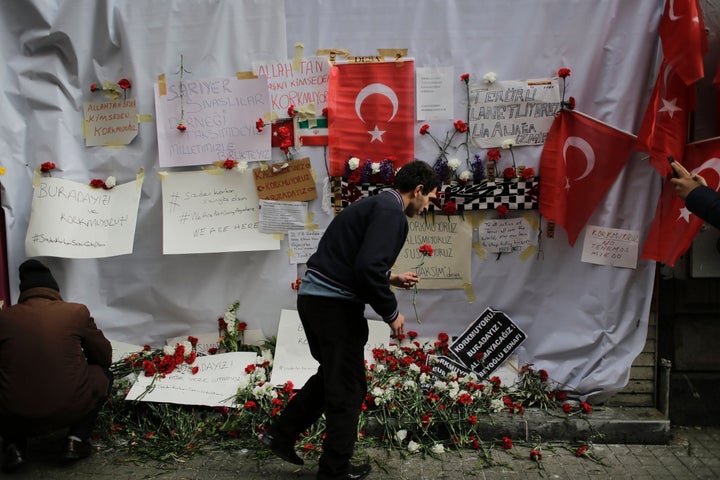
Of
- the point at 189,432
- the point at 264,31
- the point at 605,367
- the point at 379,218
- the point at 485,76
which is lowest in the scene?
the point at 189,432

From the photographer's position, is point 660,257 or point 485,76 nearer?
point 660,257

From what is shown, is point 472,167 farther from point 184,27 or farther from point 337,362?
point 184,27

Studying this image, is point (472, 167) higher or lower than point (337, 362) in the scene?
higher

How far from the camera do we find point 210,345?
4.40m

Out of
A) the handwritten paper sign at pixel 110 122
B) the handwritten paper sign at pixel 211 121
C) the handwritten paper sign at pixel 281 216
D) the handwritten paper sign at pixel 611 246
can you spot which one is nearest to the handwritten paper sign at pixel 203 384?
the handwritten paper sign at pixel 281 216

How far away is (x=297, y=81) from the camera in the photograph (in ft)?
13.7

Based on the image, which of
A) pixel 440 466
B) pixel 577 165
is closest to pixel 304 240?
pixel 440 466

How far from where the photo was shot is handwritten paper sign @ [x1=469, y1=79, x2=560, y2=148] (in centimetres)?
400

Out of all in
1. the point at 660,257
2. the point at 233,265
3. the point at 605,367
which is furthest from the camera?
the point at 233,265

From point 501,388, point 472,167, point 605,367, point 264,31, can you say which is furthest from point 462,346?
point 264,31

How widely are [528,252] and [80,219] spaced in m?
3.25

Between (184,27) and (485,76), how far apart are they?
7.11 ft

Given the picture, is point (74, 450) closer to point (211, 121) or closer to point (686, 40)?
point (211, 121)

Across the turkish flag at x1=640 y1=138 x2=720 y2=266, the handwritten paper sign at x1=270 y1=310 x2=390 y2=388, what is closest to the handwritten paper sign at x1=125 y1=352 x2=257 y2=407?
the handwritten paper sign at x1=270 y1=310 x2=390 y2=388
